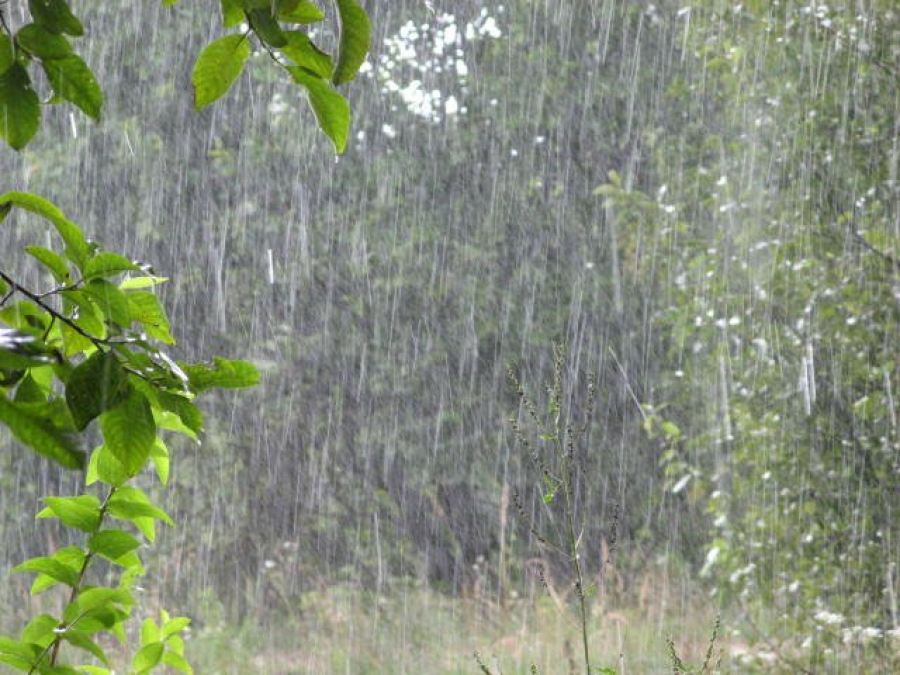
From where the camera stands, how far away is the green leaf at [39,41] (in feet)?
2.37

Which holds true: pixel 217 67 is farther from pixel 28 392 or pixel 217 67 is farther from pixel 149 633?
pixel 149 633

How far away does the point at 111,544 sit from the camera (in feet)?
3.52

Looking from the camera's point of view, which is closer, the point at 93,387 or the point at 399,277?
the point at 93,387

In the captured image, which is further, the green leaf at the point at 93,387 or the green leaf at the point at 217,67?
the green leaf at the point at 217,67

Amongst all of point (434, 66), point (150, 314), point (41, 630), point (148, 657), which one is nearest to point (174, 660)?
point (148, 657)

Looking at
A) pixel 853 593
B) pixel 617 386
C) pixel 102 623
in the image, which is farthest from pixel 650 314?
pixel 102 623

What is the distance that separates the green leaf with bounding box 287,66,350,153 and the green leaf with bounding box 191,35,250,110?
0.05m

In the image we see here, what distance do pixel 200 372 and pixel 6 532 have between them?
838 cm

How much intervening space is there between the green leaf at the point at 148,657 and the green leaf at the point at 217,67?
70 cm

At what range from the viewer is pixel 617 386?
8.65 m

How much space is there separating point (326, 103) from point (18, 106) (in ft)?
0.68

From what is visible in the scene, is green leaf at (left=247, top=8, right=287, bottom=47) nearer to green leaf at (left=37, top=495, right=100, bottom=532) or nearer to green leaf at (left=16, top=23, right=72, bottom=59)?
green leaf at (left=16, top=23, right=72, bottom=59)

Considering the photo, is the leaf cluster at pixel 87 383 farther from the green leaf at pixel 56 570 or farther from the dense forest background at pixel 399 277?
the dense forest background at pixel 399 277

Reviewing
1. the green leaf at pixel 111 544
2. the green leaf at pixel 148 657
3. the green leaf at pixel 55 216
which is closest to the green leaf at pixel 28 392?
the green leaf at pixel 55 216
